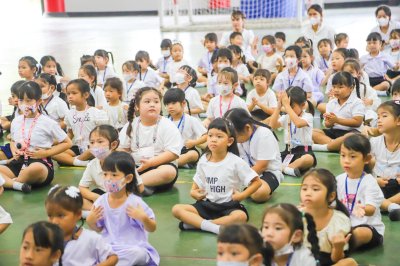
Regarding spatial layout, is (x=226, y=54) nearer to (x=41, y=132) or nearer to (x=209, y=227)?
(x=41, y=132)

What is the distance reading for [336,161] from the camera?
5.62m

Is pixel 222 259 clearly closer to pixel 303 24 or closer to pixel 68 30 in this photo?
pixel 303 24

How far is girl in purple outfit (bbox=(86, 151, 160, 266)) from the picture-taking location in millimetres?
3523

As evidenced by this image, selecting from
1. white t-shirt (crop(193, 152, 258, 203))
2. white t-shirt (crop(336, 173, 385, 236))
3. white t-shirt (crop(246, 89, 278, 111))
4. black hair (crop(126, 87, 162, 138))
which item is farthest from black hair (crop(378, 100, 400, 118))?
white t-shirt (crop(246, 89, 278, 111))

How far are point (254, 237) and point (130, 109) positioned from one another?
2627 millimetres

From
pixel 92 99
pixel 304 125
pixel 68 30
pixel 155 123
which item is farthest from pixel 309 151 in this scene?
pixel 68 30

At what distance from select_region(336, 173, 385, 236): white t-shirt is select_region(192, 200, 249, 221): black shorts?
683 mm

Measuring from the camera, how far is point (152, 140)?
16.2 feet

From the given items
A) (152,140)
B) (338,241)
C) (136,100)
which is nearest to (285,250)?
(338,241)

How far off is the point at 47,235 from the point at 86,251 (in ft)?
1.14

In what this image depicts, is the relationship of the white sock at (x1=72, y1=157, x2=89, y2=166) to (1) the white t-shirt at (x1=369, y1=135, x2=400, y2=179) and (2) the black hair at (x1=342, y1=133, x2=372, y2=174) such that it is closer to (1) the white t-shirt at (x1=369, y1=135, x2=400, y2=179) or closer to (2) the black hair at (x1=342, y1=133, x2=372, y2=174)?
(1) the white t-shirt at (x1=369, y1=135, x2=400, y2=179)

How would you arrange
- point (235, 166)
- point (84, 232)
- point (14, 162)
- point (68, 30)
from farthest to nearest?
point (68, 30)
point (14, 162)
point (235, 166)
point (84, 232)

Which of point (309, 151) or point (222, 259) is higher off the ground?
point (222, 259)

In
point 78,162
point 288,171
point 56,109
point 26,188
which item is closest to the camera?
point 26,188
